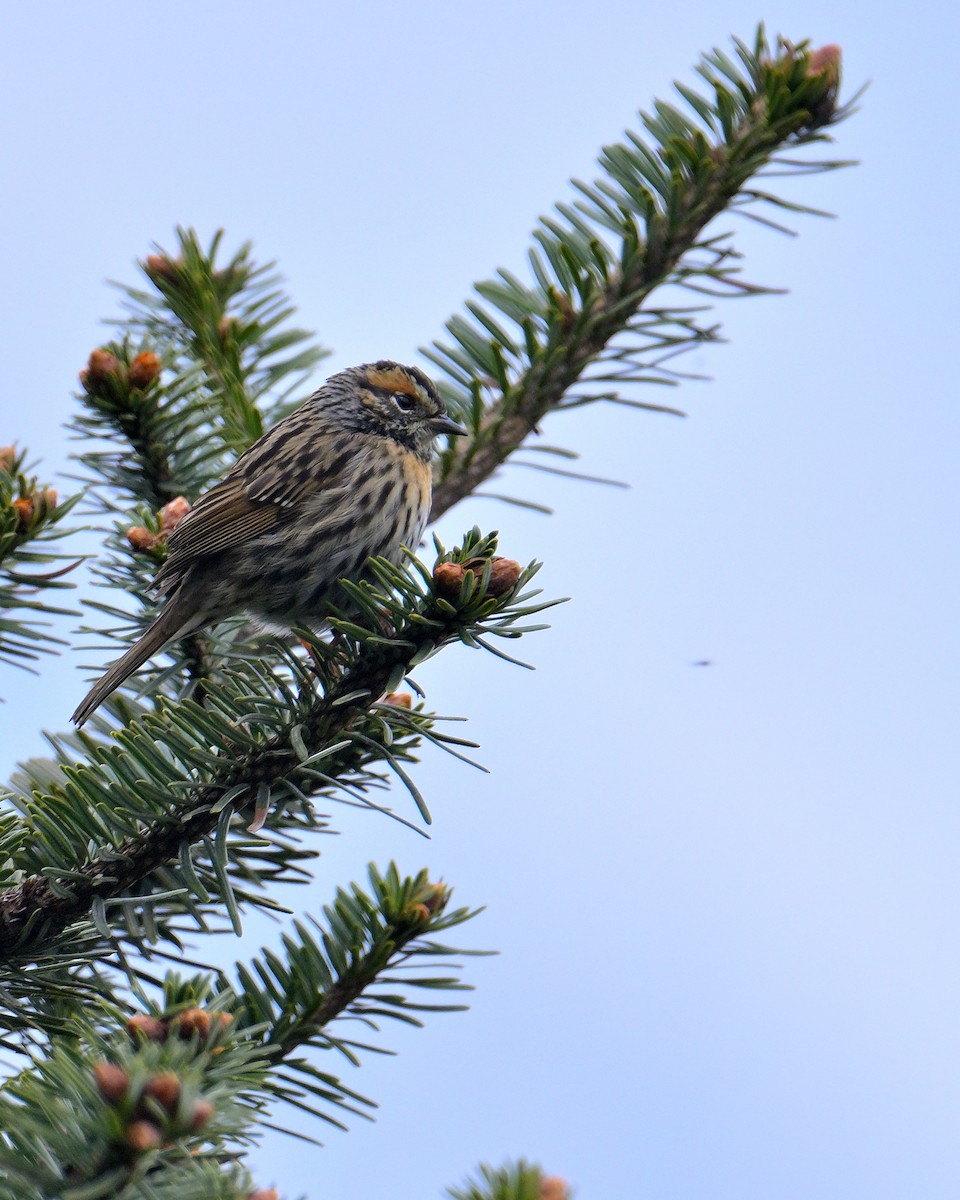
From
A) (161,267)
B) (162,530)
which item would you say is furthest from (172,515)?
(161,267)

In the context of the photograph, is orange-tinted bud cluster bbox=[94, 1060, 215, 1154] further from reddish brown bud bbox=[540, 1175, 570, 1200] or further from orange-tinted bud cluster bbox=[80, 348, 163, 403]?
orange-tinted bud cluster bbox=[80, 348, 163, 403]

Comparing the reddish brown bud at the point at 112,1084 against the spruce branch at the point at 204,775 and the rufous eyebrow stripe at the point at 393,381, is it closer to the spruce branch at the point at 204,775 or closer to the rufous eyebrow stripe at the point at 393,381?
the spruce branch at the point at 204,775

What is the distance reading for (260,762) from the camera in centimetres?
186

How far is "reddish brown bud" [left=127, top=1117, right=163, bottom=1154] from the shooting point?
1.07m

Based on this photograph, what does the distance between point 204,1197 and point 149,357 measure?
172cm

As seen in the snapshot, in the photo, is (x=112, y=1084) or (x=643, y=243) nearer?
(x=112, y=1084)

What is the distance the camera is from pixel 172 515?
8.14 ft

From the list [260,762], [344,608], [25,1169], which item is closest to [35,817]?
[260,762]

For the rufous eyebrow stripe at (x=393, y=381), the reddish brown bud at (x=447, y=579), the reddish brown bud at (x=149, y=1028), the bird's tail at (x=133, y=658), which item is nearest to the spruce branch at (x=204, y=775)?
the reddish brown bud at (x=447, y=579)

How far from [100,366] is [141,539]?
338 mm

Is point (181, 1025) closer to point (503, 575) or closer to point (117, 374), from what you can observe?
A: point (503, 575)

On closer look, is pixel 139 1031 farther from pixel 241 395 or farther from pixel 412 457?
pixel 412 457

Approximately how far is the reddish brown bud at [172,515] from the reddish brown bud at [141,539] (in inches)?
1.2

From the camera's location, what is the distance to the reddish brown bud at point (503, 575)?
1.78 metres
